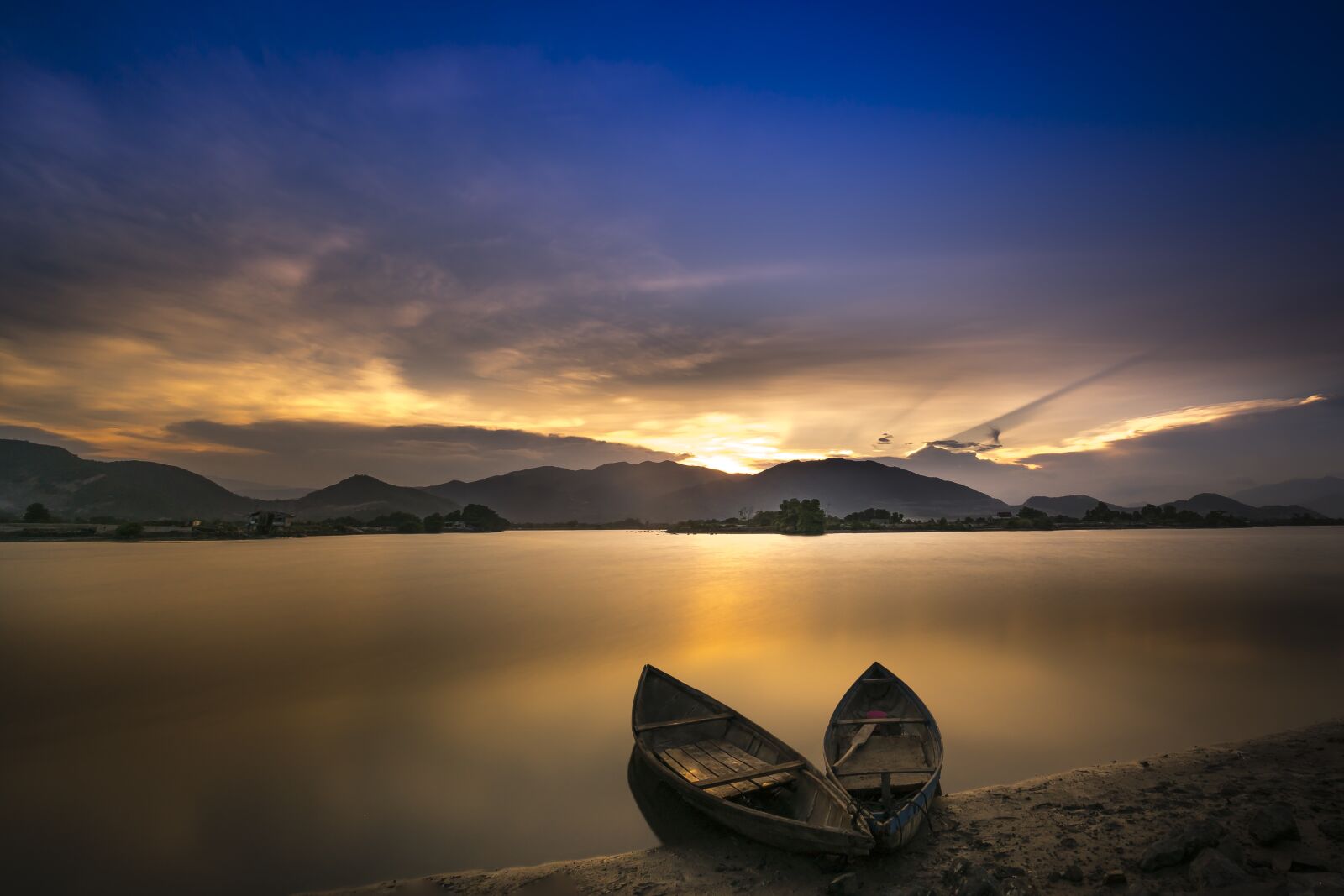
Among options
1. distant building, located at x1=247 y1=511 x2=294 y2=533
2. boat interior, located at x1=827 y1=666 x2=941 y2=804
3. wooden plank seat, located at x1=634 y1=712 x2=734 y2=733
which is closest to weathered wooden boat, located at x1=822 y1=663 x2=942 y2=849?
boat interior, located at x1=827 y1=666 x2=941 y2=804

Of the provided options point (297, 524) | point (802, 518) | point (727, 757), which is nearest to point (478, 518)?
point (297, 524)

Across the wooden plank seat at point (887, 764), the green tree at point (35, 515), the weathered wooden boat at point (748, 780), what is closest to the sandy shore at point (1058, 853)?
the weathered wooden boat at point (748, 780)

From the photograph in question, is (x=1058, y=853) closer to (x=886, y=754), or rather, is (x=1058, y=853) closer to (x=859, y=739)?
(x=886, y=754)

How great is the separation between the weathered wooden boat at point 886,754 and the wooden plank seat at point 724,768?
0.81 m

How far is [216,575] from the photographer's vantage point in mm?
47688

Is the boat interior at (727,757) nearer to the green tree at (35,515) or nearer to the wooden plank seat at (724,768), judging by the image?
the wooden plank seat at (724,768)

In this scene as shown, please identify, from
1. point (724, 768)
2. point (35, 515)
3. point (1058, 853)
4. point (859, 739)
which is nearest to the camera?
point (1058, 853)

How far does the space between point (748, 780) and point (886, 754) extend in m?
2.62

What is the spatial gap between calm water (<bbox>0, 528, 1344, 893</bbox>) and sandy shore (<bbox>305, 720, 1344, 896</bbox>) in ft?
2.76

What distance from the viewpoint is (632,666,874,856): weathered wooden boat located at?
21.5 feet

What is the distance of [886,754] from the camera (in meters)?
9.20

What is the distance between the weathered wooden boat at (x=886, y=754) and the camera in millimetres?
6746

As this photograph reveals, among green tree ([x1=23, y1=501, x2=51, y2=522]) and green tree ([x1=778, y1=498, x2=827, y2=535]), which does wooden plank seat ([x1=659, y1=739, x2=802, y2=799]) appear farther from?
green tree ([x1=23, y1=501, x2=51, y2=522])

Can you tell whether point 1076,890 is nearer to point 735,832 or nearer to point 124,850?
point 735,832
